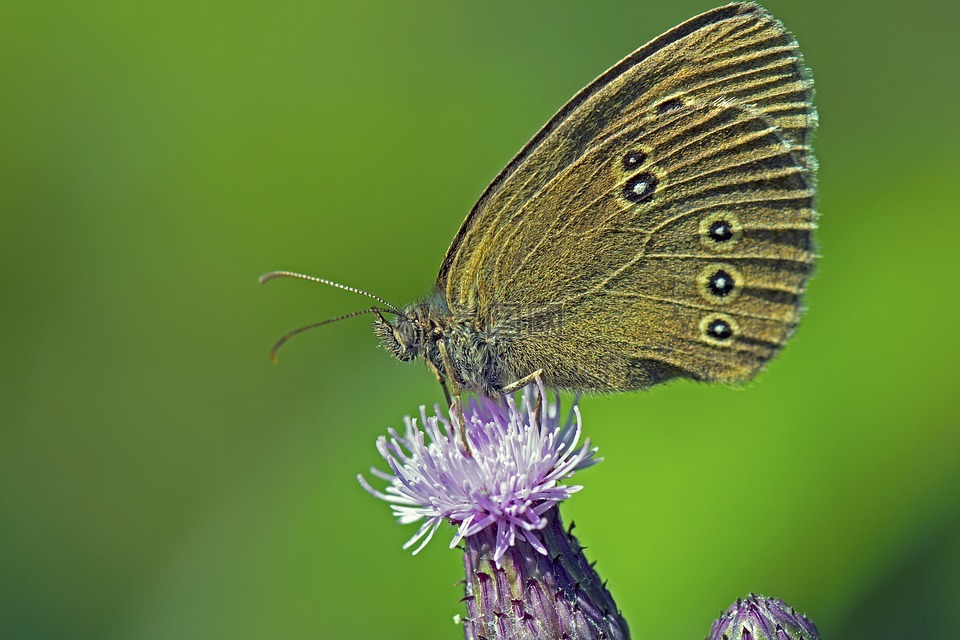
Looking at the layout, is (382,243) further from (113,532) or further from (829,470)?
(829,470)

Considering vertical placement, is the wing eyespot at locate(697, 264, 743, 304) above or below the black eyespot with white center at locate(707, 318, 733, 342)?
above

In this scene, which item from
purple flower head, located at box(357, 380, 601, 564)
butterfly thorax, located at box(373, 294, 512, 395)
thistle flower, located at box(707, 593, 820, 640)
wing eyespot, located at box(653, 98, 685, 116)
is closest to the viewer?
thistle flower, located at box(707, 593, 820, 640)

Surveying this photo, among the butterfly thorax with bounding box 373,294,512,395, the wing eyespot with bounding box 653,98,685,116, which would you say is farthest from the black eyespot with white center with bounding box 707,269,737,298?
the butterfly thorax with bounding box 373,294,512,395

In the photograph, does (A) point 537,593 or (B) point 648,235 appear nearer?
(A) point 537,593

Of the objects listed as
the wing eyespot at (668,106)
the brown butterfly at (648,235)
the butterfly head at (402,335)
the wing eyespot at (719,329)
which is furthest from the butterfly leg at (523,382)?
the wing eyespot at (668,106)

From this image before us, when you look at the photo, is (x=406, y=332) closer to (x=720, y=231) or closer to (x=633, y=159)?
(x=633, y=159)

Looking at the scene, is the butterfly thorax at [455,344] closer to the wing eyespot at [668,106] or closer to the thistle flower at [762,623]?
the wing eyespot at [668,106]

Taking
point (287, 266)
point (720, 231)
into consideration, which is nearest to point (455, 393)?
point (720, 231)

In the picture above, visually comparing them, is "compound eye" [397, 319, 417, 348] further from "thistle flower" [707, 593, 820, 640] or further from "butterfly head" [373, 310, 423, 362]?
"thistle flower" [707, 593, 820, 640]
